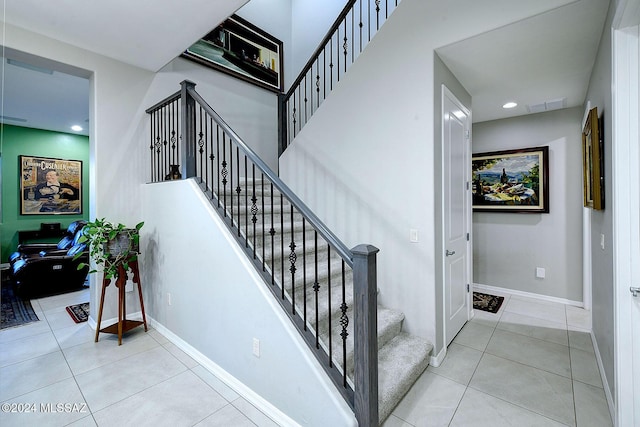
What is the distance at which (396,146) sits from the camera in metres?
2.63

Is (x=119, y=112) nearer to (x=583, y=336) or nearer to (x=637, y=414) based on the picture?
(x=637, y=414)

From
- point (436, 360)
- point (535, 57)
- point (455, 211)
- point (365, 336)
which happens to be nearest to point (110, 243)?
point (365, 336)

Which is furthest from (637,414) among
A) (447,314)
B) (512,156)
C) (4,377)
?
(4,377)

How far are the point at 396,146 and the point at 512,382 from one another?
208 centimetres

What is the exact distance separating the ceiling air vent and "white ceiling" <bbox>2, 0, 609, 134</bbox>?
0.06 m

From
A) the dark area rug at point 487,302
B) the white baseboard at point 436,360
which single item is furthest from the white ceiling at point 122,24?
the dark area rug at point 487,302

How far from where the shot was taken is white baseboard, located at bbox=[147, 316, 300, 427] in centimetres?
184

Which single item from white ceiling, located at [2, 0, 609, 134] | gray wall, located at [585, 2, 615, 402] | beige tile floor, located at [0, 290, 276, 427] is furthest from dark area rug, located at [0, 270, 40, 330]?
gray wall, located at [585, 2, 615, 402]

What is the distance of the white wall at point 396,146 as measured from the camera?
95.0 inches

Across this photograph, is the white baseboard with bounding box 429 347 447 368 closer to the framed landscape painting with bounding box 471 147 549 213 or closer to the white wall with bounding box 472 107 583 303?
the white wall with bounding box 472 107 583 303


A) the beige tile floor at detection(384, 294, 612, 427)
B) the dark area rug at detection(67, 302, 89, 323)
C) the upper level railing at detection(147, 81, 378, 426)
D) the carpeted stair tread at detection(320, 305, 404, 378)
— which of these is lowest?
the beige tile floor at detection(384, 294, 612, 427)

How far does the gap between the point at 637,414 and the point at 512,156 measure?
10.8 ft

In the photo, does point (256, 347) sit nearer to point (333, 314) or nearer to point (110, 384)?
point (333, 314)

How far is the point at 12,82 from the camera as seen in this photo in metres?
4.06
